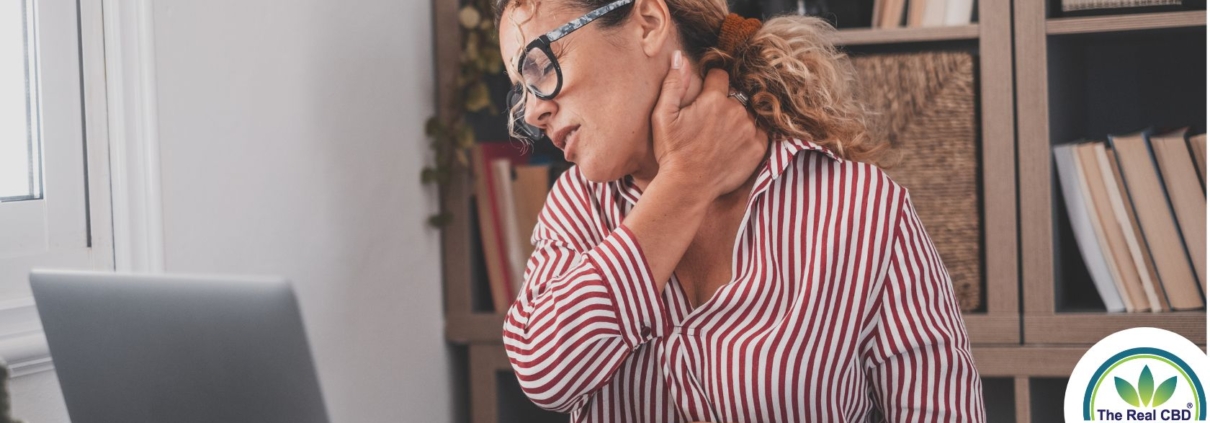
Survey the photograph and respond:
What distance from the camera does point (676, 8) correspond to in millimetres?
1101

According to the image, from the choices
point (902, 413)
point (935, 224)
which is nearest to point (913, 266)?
point (902, 413)

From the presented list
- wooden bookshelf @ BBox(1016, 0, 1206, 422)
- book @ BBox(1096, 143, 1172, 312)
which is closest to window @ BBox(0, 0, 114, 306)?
wooden bookshelf @ BBox(1016, 0, 1206, 422)

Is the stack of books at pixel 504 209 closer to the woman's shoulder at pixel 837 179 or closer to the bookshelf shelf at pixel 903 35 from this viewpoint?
the bookshelf shelf at pixel 903 35

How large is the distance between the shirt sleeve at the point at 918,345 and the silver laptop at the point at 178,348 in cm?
62

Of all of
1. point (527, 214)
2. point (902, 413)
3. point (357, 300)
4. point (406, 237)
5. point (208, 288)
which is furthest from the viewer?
point (527, 214)

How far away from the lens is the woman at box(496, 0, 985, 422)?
101 cm

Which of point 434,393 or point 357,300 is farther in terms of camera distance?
point 434,393

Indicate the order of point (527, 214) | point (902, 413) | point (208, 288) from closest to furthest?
point (208, 288)
point (902, 413)
point (527, 214)

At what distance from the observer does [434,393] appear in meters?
1.85

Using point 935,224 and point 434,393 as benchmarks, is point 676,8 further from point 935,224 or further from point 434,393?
point 434,393

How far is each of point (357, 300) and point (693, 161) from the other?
0.75 metres

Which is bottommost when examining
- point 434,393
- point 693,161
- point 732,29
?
point 434,393

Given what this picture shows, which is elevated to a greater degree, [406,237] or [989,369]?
[406,237]

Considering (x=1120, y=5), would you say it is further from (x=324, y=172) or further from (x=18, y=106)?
(x=18, y=106)
